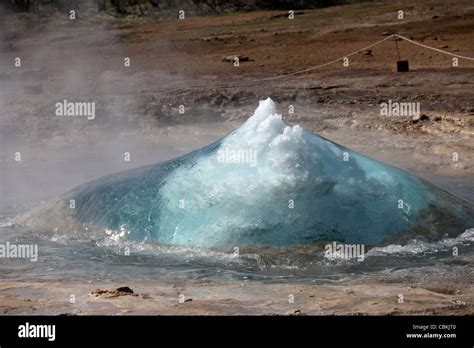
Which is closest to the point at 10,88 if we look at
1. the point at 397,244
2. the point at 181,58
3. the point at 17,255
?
the point at 181,58

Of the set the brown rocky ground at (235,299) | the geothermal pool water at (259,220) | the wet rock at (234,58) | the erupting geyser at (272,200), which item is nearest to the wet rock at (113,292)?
the brown rocky ground at (235,299)

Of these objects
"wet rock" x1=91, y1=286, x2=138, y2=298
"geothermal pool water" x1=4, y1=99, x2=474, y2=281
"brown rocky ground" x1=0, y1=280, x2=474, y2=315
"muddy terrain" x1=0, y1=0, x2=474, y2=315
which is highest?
"muddy terrain" x1=0, y1=0, x2=474, y2=315

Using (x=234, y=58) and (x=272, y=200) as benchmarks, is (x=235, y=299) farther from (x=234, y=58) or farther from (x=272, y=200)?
(x=234, y=58)

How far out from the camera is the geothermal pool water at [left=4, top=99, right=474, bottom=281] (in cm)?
629

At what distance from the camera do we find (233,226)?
263 inches

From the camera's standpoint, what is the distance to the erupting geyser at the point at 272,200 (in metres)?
6.65

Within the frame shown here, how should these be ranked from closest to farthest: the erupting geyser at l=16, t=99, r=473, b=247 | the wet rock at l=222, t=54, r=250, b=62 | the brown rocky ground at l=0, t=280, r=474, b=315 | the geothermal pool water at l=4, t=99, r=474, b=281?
the brown rocky ground at l=0, t=280, r=474, b=315 < the geothermal pool water at l=4, t=99, r=474, b=281 < the erupting geyser at l=16, t=99, r=473, b=247 < the wet rock at l=222, t=54, r=250, b=62

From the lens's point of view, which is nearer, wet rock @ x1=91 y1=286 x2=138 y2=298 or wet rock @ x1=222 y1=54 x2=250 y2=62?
wet rock @ x1=91 y1=286 x2=138 y2=298

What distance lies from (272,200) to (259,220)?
7.1 inches

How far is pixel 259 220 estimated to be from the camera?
6.67 metres

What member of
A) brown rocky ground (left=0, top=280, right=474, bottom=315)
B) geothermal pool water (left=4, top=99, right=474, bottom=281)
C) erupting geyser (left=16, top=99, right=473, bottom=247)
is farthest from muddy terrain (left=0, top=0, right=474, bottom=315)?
erupting geyser (left=16, top=99, right=473, bottom=247)

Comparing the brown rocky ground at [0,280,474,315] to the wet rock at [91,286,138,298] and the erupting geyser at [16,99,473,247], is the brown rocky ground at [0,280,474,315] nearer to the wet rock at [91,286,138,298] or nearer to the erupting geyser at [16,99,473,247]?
the wet rock at [91,286,138,298]

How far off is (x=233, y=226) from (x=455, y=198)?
1.91 metres

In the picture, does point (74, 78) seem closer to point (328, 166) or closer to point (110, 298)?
point (328, 166)
